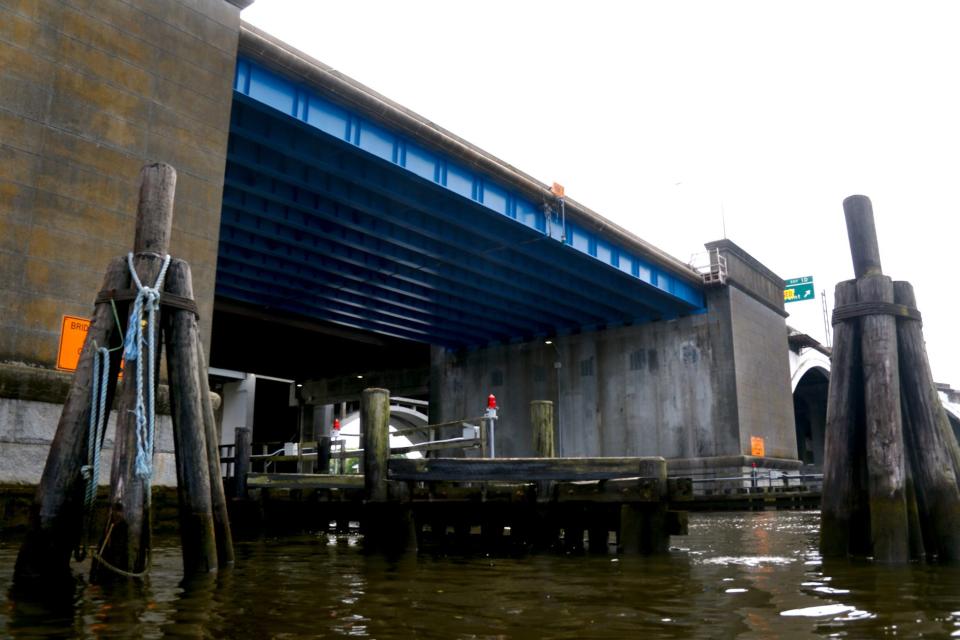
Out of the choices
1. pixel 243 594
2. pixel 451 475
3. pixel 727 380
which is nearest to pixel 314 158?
pixel 451 475

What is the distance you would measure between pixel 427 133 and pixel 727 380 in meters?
18.4

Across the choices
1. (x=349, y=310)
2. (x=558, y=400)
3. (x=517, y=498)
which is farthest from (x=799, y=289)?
(x=517, y=498)

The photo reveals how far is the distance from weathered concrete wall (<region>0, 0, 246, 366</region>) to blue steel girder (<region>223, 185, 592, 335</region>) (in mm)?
6239

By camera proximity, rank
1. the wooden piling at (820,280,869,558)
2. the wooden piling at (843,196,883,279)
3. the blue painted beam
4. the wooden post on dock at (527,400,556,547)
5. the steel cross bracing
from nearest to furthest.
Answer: the wooden piling at (820,280,869,558) < the wooden piling at (843,196,883,279) < the wooden post on dock at (527,400,556,547) < the blue painted beam < the steel cross bracing

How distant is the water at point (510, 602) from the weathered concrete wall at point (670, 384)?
2533 cm

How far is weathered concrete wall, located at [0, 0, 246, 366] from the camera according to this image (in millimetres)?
11633

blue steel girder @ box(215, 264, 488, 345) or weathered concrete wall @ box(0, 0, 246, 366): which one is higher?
blue steel girder @ box(215, 264, 488, 345)

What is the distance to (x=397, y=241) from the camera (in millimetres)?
26359

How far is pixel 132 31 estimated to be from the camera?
1376 cm

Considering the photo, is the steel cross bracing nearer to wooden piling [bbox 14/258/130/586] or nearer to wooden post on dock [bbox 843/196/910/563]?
wooden piling [bbox 14/258/130/586]

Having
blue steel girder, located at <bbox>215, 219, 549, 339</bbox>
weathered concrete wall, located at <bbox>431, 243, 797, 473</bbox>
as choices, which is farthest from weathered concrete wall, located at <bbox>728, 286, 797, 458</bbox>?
blue steel girder, located at <bbox>215, 219, 549, 339</bbox>

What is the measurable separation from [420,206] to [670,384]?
16.5 metres

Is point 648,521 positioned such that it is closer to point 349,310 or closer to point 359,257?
point 359,257

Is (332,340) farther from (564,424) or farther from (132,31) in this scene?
(132,31)
